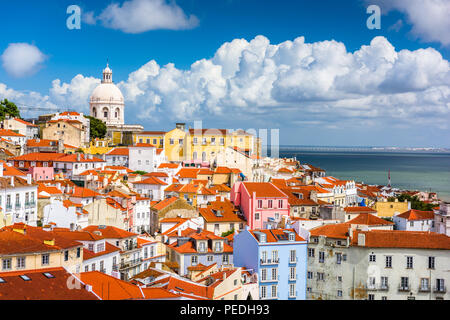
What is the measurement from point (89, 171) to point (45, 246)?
23406mm

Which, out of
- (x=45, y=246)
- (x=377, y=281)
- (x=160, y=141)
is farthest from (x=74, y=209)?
(x=160, y=141)

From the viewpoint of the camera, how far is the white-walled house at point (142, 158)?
44625 millimetres

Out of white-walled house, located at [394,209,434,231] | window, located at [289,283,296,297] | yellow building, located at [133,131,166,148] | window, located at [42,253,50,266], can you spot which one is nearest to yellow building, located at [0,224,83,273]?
window, located at [42,253,50,266]

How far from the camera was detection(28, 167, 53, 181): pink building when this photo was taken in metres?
38.2

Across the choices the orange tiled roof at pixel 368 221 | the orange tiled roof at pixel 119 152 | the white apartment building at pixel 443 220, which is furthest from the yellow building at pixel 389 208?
the orange tiled roof at pixel 119 152

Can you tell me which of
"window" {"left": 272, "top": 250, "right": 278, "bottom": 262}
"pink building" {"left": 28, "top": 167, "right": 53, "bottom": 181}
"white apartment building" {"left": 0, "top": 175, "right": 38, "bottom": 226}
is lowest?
"window" {"left": 272, "top": 250, "right": 278, "bottom": 262}

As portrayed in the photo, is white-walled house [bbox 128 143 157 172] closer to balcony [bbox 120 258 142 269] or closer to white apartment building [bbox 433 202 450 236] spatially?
balcony [bbox 120 258 142 269]

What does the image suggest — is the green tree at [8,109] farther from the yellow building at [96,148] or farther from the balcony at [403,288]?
the balcony at [403,288]

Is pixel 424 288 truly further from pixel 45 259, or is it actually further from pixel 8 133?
pixel 8 133

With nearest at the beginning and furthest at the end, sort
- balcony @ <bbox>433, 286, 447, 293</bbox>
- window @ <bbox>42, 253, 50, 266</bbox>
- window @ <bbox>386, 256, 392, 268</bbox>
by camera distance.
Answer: window @ <bbox>42, 253, 50, 266</bbox>
balcony @ <bbox>433, 286, 447, 293</bbox>
window @ <bbox>386, 256, 392, 268</bbox>

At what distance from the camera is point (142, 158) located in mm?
44719

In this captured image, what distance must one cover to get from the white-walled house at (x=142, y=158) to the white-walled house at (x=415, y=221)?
22.5m

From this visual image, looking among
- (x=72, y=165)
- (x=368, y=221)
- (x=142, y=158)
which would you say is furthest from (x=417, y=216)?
(x=72, y=165)

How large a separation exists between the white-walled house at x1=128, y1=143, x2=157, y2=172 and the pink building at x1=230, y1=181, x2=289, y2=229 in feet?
46.3
